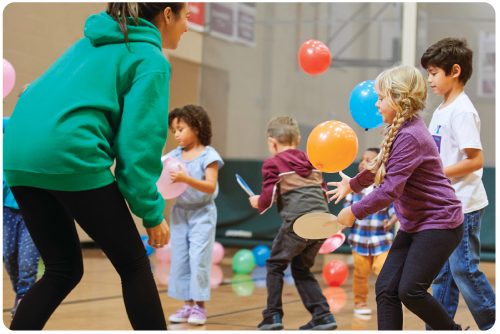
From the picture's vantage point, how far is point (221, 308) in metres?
3.37

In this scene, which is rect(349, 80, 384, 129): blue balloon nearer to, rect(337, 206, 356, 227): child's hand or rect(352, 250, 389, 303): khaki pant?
rect(337, 206, 356, 227): child's hand

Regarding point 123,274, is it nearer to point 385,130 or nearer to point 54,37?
point 385,130

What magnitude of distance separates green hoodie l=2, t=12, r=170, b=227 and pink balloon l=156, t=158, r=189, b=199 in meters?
1.40

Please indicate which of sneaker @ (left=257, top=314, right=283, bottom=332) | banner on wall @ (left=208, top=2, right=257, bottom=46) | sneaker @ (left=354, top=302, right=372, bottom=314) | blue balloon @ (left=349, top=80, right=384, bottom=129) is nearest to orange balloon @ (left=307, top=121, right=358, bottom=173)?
blue balloon @ (left=349, top=80, right=384, bottom=129)

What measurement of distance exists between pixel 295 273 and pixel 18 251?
154 centimetres

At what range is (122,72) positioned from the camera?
153cm

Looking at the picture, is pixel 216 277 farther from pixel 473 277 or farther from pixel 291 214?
pixel 473 277

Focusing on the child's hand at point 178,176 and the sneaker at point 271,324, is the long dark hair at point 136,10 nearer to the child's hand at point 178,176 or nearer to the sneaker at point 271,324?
the child's hand at point 178,176

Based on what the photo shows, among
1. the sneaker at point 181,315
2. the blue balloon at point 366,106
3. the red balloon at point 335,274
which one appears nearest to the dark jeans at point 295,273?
the sneaker at point 181,315

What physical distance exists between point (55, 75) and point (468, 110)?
169 cm

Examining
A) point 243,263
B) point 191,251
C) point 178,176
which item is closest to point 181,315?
point 191,251

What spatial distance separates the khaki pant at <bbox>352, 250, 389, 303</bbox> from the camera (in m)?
3.43

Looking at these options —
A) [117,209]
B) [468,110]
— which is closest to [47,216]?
[117,209]

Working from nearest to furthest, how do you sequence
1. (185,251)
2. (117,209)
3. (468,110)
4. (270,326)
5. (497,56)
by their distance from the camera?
(117,209) < (468,110) < (270,326) < (185,251) < (497,56)
